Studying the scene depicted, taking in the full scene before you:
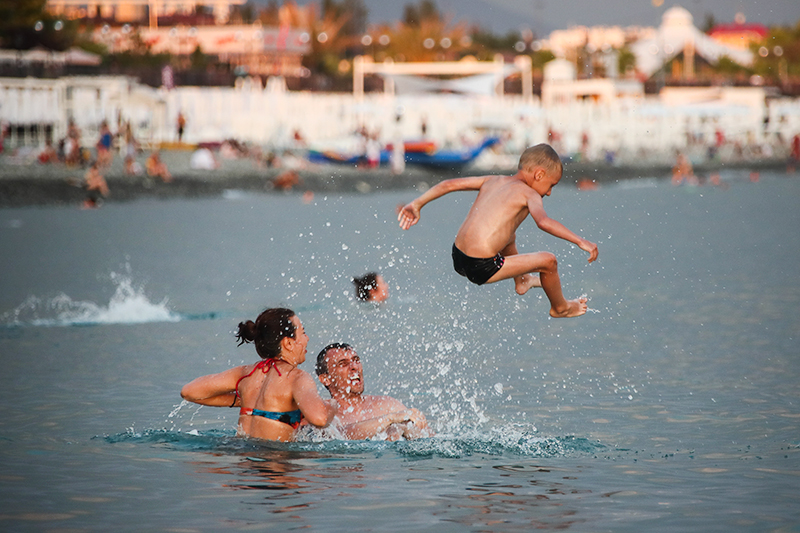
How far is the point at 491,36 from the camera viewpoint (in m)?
133

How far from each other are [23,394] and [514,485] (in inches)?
223

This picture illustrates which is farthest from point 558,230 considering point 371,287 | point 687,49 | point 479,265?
point 687,49

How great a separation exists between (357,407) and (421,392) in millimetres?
2888

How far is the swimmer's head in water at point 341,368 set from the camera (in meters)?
8.61

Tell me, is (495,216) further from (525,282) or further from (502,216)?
(525,282)

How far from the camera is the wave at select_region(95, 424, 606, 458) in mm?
8992

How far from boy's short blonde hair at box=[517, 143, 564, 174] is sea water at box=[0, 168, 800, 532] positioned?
2246 mm

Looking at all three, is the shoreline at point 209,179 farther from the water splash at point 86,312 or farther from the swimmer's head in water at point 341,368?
the swimmer's head in water at point 341,368

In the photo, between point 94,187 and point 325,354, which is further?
point 94,187

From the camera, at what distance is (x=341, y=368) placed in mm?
8609

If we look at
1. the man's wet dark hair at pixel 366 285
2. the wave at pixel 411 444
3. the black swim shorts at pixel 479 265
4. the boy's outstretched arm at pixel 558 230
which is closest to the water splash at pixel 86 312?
the man's wet dark hair at pixel 366 285

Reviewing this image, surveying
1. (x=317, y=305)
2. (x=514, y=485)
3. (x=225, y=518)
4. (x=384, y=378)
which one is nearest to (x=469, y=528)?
(x=514, y=485)

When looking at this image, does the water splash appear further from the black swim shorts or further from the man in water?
the black swim shorts

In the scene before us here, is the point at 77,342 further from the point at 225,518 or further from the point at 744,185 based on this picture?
the point at 744,185
